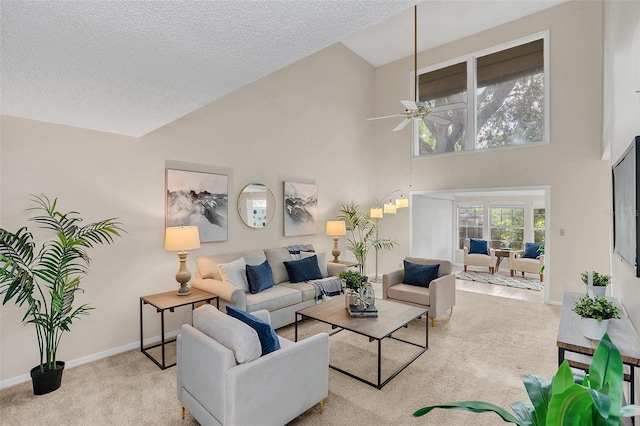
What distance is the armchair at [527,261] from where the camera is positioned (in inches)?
289

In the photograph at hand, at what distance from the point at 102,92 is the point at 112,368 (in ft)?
8.61

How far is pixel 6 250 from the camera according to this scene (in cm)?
276

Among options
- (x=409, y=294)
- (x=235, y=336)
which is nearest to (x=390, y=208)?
(x=409, y=294)

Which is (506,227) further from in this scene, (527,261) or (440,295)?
(440,295)

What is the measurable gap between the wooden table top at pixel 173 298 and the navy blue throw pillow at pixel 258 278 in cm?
55

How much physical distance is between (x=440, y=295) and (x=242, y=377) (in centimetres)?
313

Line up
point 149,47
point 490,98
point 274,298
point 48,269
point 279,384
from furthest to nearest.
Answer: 1. point 490,98
2. point 274,298
3. point 48,269
4. point 279,384
5. point 149,47

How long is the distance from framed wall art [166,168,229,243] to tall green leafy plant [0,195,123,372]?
852 mm

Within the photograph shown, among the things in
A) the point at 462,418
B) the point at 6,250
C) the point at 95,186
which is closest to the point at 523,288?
the point at 462,418

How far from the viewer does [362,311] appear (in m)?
3.37

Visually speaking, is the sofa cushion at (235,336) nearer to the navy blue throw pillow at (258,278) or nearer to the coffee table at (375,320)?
the coffee table at (375,320)

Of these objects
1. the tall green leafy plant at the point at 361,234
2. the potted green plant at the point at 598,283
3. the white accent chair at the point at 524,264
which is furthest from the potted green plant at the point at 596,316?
the white accent chair at the point at 524,264

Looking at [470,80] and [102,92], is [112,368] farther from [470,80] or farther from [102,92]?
[470,80]

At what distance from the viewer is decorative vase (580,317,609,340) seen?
2.01m
